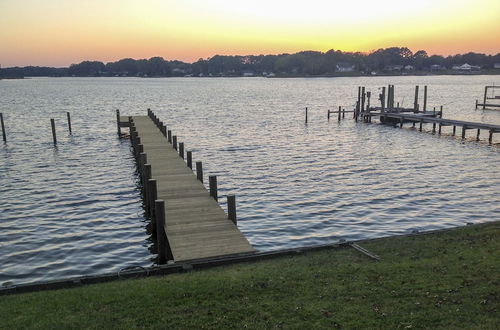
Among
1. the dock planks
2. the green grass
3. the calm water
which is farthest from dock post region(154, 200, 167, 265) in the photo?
the green grass

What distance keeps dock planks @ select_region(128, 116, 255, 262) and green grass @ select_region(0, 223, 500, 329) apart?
49.8 inches

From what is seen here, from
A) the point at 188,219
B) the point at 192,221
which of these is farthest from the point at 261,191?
the point at 192,221

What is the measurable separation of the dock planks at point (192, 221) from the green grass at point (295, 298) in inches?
49.8

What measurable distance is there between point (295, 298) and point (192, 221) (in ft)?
19.5

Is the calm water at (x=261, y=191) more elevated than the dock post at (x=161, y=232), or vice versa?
the dock post at (x=161, y=232)

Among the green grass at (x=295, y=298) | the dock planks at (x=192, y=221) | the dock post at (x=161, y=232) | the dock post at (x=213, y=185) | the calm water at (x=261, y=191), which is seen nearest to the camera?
the green grass at (x=295, y=298)

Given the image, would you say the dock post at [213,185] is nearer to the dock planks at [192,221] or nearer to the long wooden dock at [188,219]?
the long wooden dock at [188,219]

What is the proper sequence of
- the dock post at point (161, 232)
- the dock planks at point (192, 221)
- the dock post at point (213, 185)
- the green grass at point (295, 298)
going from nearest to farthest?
1. the green grass at point (295, 298)
2. the dock planks at point (192, 221)
3. the dock post at point (161, 232)
4. the dock post at point (213, 185)

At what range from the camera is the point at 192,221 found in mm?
13961

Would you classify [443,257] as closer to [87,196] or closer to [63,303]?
[63,303]

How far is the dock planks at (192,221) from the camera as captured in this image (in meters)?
11.8

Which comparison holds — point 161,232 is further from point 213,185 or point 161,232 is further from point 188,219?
point 213,185

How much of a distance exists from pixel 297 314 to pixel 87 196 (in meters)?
16.3

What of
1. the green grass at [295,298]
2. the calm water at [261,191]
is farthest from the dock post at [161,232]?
the green grass at [295,298]
